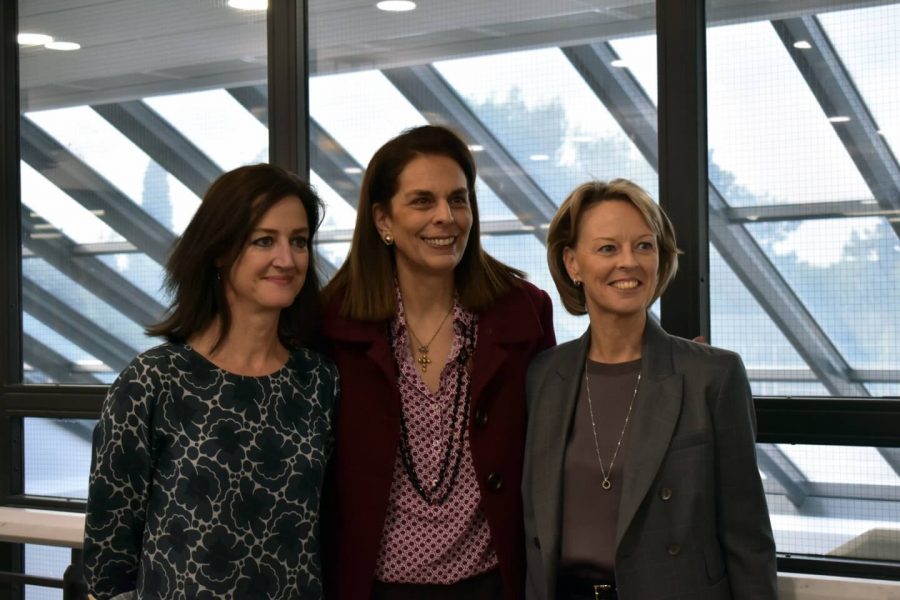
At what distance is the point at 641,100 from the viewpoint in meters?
2.97

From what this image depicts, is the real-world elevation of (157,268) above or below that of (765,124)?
below

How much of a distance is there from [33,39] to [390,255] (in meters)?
2.38

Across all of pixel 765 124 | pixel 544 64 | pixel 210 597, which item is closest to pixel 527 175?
pixel 544 64

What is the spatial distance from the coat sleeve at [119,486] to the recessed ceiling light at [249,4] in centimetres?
191

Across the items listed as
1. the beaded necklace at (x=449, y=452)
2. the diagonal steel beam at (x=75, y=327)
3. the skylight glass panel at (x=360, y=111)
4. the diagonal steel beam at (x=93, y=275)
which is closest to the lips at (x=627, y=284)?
the beaded necklace at (x=449, y=452)

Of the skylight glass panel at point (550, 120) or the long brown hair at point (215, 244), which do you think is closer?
the long brown hair at point (215, 244)

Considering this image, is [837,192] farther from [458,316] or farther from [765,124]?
[458,316]

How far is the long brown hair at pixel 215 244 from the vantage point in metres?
2.19

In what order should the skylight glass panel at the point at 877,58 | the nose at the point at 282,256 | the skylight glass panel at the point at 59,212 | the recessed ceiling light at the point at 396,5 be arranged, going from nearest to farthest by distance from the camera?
the nose at the point at 282,256 → the skylight glass panel at the point at 877,58 → the recessed ceiling light at the point at 396,5 → the skylight glass panel at the point at 59,212

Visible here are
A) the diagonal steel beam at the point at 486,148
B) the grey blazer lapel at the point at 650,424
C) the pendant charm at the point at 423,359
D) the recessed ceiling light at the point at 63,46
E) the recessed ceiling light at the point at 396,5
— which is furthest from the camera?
the recessed ceiling light at the point at 63,46

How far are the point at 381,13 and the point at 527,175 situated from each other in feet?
2.56

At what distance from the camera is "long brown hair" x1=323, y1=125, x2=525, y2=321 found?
8.02 ft

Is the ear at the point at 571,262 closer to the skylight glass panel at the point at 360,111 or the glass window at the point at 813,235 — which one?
the glass window at the point at 813,235

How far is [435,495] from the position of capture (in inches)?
90.7
